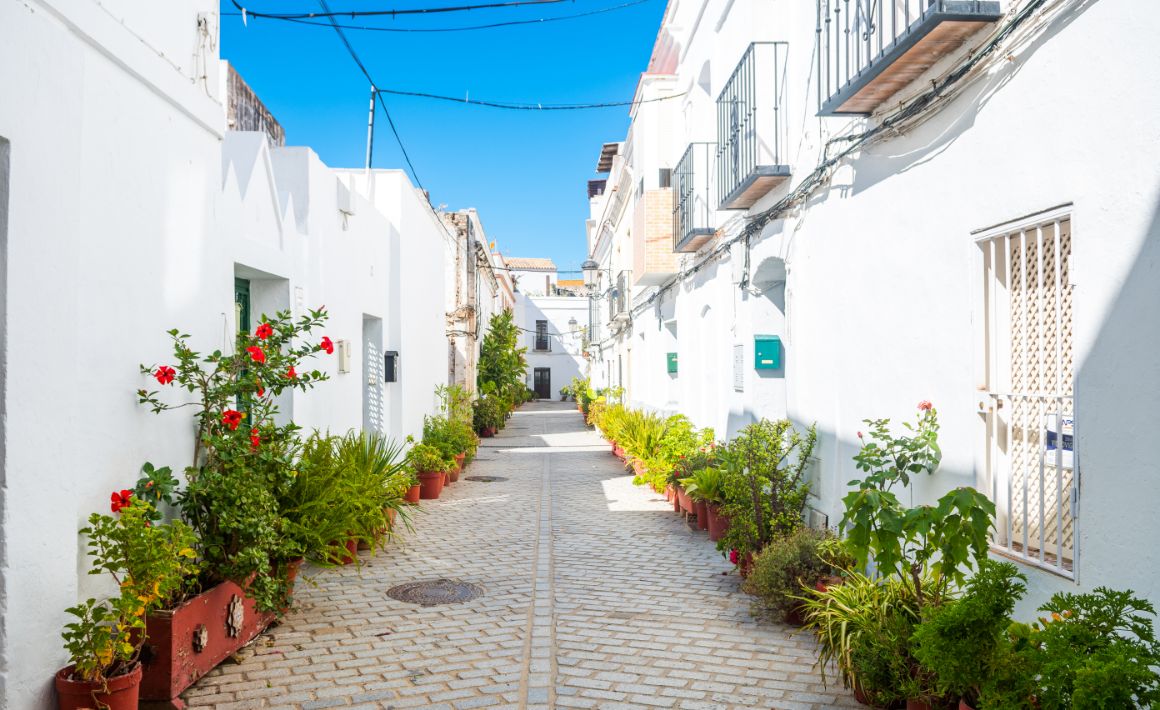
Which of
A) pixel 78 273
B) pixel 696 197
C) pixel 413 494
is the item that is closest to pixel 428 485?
pixel 413 494

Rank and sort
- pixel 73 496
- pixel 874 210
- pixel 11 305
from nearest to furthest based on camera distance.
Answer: pixel 11 305 → pixel 73 496 → pixel 874 210

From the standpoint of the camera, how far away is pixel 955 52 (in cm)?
457

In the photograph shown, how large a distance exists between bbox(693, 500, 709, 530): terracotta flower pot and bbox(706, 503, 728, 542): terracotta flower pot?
435 millimetres

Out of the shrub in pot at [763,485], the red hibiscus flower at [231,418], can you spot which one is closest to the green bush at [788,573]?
the shrub in pot at [763,485]

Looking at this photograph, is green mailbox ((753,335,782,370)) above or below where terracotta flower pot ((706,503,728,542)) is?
above

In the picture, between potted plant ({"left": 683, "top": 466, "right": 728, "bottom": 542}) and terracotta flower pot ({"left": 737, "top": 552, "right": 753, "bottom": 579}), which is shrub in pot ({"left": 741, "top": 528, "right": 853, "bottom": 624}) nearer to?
terracotta flower pot ({"left": 737, "top": 552, "right": 753, "bottom": 579})

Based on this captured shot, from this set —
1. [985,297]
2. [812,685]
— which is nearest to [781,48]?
[985,297]

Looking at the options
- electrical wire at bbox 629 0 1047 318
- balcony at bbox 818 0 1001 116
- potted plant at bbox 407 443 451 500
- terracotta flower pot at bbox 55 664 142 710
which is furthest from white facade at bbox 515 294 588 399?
terracotta flower pot at bbox 55 664 142 710

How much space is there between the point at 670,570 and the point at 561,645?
2.21 metres

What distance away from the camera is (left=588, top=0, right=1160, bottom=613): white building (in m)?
3.30

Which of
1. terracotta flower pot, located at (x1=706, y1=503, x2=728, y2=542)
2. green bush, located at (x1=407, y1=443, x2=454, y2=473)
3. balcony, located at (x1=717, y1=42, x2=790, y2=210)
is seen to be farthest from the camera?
green bush, located at (x1=407, y1=443, x2=454, y2=473)

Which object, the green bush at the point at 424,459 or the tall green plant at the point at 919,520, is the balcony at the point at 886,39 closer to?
the tall green plant at the point at 919,520

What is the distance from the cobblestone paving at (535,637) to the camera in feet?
14.4

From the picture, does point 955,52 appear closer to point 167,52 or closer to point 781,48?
point 781,48
